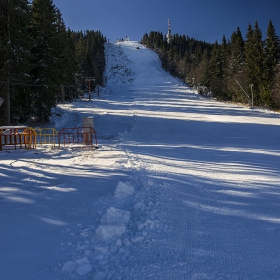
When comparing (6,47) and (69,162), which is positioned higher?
(6,47)

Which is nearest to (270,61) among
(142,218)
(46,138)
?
(46,138)

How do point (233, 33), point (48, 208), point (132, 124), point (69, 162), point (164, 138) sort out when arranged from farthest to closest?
1. point (233, 33)
2. point (132, 124)
3. point (164, 138)
4. point (69, 162)
5. point (48, 208)

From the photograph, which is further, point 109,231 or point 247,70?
point 247,70

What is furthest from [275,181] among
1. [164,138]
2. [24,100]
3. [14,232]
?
[24,100]

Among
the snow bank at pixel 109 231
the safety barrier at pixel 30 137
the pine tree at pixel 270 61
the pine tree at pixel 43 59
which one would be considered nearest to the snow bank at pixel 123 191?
the snow bank at pixel 109 231

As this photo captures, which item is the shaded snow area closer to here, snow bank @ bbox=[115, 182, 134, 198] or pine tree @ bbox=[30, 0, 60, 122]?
snow bank @ bbox=[115, 182, 134, 198]

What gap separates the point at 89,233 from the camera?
4410 millimetres

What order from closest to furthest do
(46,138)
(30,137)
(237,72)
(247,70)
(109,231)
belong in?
(109,231), (30,137), (46,138), (247,70), (237,72)

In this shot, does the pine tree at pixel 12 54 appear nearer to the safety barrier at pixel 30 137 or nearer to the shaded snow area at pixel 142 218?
the safety barrier at pixel 30 137

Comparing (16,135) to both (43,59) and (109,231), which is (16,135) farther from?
(109,231)

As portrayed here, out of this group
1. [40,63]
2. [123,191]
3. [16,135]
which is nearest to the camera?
[123,191]

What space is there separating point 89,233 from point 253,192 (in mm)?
4301

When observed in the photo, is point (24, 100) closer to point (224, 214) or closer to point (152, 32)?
point (224, 214)

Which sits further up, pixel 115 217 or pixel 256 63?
pixel 256 63
